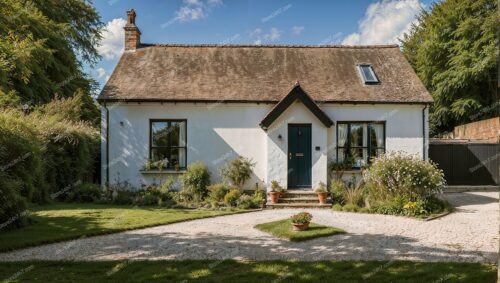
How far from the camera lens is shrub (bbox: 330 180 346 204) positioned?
13750mm

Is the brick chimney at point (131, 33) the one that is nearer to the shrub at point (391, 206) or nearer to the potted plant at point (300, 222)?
the potted plant at point (300, 222)

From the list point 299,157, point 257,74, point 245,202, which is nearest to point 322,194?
point 299,157

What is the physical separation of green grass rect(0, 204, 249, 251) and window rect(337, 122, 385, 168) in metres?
5.92

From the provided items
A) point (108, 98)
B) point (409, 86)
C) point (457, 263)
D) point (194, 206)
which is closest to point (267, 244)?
point (457, 263)

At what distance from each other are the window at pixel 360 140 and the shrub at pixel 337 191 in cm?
157

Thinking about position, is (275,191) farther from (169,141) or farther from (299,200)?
(169,141)

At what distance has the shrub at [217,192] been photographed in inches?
534

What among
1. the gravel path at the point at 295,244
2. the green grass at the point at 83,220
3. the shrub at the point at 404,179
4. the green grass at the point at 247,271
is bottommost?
the gravel path at the point at 295,244

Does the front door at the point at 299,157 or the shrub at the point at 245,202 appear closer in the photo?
the shrub at the point at 245,202

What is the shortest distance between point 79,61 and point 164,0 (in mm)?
17444

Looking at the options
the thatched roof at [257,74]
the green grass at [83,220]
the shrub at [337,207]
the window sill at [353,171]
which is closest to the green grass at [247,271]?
the green grass at [83,220]

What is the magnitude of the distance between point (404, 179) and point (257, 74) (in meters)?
8.07

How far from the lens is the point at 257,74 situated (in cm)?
1673

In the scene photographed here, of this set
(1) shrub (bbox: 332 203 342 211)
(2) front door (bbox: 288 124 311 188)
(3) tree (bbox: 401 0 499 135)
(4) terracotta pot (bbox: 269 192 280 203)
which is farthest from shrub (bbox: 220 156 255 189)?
(3) tree (bbox: 401 0 499 135)
